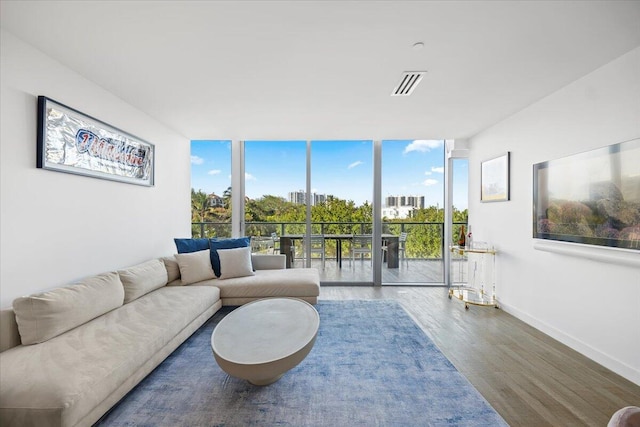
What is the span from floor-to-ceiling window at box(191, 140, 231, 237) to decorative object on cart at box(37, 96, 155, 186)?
1.44m

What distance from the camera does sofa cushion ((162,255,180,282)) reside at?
340cm

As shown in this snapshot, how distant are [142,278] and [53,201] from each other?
99cm

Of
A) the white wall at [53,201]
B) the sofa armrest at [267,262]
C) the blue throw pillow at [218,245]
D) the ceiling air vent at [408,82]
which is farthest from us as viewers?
the sofa armrest at [267,262]

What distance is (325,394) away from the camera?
192 cm

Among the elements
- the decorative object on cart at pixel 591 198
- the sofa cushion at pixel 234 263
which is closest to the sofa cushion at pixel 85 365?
the sofa cushion at pixel 234 263

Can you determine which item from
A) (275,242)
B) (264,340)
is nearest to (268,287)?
(264,340)

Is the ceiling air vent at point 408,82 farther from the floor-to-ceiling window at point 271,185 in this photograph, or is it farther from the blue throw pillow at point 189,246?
the blue throw pillow at point 189,246

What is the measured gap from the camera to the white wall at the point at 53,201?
1.96 metres

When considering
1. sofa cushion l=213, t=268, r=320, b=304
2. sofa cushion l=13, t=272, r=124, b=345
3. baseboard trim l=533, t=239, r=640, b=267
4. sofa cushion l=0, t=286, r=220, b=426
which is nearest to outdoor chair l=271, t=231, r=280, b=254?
sofa cushion l=213, t=268, r=320, b=304

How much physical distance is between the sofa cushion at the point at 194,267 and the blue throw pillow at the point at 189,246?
173 millimetres

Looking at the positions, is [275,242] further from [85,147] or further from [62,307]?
[62,307]

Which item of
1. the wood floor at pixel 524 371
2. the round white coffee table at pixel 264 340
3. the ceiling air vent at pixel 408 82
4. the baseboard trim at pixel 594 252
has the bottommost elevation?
the wood floor at pixel 524 371

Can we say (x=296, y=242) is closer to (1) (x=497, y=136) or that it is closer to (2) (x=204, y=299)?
(2) (x=204, y=299)

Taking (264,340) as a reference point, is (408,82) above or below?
above
